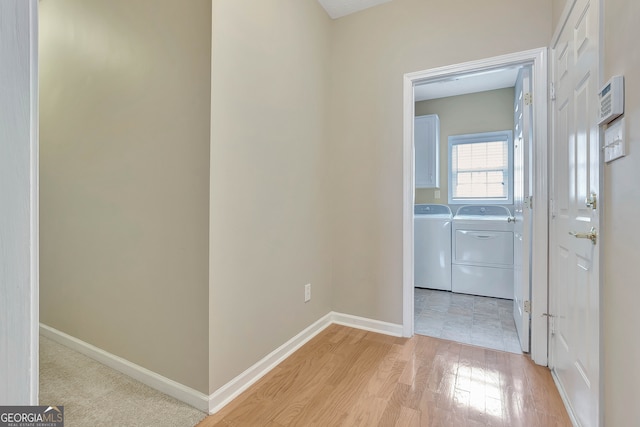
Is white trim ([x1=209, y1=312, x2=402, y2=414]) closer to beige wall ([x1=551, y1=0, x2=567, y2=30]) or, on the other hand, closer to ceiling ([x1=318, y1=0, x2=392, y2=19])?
beige wall ([x1=551, y1=0, x2=567, y2=30])

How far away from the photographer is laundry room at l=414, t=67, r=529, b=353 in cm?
271

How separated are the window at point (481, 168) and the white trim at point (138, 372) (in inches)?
155

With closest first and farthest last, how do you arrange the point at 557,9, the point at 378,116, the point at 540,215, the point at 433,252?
the point at 557,9, the point at 540,215, the point at 378,116, the point at 433,252

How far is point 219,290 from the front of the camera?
60.6 inches

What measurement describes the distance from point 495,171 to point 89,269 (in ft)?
15.2

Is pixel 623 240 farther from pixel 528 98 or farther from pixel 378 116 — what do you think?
pixel 378 116

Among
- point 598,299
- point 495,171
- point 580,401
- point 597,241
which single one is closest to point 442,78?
point 597,241

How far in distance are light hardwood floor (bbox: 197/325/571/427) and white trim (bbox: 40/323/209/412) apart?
137 millimetres

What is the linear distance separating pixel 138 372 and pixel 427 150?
13.0 feet

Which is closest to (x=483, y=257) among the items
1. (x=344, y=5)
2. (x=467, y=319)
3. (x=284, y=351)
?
(x=467, y=319)

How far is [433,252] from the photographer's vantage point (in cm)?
364

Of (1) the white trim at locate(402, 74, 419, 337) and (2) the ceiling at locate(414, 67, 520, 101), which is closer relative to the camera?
(1) the white trim at locate(402, 74, 419, 337)

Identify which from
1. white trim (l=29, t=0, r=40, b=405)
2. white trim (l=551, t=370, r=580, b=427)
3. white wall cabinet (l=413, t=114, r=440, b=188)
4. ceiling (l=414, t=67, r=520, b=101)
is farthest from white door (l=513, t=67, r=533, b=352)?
white trim (l=29, t=0, r=40, b=405)

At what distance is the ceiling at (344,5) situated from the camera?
2.46 meters
